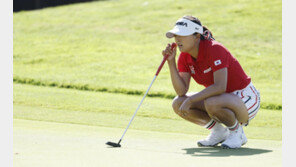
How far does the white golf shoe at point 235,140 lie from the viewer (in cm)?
528

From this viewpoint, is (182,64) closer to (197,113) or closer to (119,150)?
(197,113)

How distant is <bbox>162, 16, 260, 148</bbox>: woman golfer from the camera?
17.1ft

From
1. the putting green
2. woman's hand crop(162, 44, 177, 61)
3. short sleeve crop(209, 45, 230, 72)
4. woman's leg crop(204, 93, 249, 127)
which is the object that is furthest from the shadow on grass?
woman's hand crop(162, 44, 177, 61)

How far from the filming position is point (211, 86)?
17.0 feet

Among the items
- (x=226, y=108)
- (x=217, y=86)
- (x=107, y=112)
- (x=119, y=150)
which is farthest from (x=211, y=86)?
(x=107, y=112)

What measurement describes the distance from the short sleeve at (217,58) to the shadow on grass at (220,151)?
0.75 metres

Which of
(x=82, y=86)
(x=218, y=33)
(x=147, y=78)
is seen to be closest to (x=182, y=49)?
(x=82, y=86)

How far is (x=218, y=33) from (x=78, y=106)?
348 inches

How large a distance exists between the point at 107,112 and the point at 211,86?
3.33 metres

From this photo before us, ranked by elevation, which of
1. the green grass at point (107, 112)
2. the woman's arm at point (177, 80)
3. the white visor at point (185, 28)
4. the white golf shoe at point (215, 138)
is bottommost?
the green grass at point (107, 112)

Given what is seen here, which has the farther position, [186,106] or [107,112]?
[107,112]

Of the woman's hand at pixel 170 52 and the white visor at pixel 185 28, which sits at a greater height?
the white visor at pixel 185 28

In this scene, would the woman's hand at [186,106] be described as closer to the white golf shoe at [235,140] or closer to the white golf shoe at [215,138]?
the white golf shoe at [215,138]

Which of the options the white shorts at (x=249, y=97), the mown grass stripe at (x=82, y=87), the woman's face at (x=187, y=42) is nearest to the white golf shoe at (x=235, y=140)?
the white shorts at (x=249, y=97)
